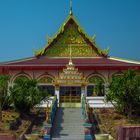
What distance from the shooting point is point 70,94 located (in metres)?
28.0

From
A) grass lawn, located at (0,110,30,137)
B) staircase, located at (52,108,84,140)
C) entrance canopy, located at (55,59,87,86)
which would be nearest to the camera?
staircase, located at (52,108,84,140)

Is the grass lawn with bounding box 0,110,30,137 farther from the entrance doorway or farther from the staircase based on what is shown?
the entrance doorway

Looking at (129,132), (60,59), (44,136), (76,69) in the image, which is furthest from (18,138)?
(60,59)

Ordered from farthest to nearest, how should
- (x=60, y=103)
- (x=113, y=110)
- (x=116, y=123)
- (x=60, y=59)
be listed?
(x=60, y=59) → (x=60, y=103) → (x=113, y=110) → (x=116, y=123)

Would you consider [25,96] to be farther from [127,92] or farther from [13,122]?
[127,92]

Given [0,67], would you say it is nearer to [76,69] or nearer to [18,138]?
[76,69]

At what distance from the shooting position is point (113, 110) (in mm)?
24281

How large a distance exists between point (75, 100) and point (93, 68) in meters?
2.71

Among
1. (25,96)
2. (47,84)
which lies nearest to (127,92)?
(25,96)

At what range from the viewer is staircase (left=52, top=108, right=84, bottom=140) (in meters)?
19.3

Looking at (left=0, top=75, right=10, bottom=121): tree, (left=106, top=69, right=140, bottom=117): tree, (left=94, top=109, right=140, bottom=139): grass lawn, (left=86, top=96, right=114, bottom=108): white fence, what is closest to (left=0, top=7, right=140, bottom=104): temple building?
(left=86, top=96, right=114, bottom=108): white fence

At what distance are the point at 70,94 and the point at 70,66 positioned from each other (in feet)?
6.77

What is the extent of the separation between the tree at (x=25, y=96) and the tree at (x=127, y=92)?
410 centimetres

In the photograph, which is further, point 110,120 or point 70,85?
point 70,85
